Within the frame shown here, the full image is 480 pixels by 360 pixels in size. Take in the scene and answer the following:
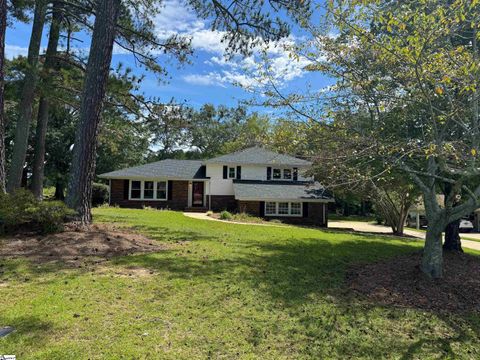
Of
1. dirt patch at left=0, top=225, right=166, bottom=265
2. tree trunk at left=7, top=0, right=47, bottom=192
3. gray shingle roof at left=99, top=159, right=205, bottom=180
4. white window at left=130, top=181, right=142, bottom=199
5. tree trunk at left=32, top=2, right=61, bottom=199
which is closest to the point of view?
dirt patch at left=0, top=225, right=166, bottom=265

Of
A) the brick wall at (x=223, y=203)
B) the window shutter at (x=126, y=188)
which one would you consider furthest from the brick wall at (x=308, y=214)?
the window shutter at (x=126, y=188)

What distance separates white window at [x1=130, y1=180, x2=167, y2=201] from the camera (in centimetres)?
2672

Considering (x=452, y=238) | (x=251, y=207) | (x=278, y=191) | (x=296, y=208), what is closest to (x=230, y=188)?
(x=251, y=207)

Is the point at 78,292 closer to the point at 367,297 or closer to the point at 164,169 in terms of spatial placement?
the point at 367,297

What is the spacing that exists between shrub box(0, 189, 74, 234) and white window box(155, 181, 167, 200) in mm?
18660

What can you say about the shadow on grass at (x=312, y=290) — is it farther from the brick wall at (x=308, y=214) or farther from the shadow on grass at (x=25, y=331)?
the brick wall at (x=308, y=214)

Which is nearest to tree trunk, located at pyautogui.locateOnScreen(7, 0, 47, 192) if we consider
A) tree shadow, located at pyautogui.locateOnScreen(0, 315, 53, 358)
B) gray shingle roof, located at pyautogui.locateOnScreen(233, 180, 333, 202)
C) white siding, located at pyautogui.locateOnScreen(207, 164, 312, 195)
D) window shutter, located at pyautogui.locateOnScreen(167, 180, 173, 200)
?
tree shadow, located at pyautogui.locateOnScreen(0, 315, 53, 358)

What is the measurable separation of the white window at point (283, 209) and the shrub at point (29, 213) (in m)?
17.6

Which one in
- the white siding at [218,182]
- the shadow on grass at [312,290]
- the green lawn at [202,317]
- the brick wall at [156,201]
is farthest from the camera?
the white siding at [218,182]

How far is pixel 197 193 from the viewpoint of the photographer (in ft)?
92.0

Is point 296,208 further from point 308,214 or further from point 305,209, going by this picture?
point 308,214

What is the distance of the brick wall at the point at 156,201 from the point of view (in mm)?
26328

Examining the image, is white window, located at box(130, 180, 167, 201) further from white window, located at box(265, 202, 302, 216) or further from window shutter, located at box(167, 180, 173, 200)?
white window, located at box(265, 202, 302, 216)

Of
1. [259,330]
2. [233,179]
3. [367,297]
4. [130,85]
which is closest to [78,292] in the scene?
[259,330]
